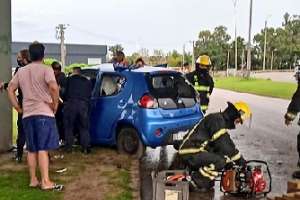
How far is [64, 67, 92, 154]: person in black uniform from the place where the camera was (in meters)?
9.29

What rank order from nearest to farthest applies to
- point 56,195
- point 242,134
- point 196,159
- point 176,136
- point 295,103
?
point 56,195 → point 196,159 → point 295,103 → point 176,136 → point 242,134

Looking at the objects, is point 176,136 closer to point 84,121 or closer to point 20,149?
point 84,121

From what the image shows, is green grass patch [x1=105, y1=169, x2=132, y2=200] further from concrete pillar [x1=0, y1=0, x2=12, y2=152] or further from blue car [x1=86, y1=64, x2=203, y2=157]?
concrete pillar [x1=0, y1=0, x2=12, y2=152]

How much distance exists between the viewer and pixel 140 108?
8828mm

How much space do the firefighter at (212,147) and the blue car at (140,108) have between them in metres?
1.80

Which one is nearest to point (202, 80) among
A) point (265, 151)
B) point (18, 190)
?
point (265, 151)

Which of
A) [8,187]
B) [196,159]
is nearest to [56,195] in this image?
[8,187]

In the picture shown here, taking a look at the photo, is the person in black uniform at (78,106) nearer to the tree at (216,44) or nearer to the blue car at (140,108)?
the blue car at (140,108)

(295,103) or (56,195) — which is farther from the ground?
(295,103)

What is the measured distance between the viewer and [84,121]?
30.6 feet

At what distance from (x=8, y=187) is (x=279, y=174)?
406cm

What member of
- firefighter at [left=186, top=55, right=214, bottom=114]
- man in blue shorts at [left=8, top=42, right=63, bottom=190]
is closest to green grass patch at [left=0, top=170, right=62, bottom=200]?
man in blue shorts at [left=8, top=42, right=63, bottom=190]

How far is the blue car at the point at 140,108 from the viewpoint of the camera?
28.9 feet

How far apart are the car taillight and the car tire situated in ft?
1.73
